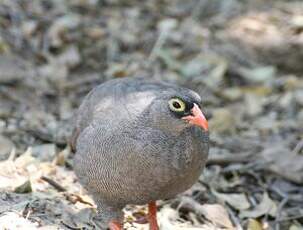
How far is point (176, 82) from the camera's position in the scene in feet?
28.3

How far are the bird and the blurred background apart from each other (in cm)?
52

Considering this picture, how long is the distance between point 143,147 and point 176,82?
3.89 meters

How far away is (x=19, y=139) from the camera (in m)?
6.71

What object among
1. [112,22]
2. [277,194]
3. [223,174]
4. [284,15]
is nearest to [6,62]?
[112,22]

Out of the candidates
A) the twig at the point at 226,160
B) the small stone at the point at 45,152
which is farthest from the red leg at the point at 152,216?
the twig at the point at 226,160

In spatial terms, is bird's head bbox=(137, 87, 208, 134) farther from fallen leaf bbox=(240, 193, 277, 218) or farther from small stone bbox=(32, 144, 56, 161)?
small stone bbox=(32, 144, 56, 161)

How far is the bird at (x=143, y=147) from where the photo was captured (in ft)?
15.7

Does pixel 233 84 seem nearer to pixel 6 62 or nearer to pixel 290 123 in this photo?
pixel 290 123

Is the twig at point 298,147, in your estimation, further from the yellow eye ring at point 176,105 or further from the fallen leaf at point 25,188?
the fallen leaf at point 25,188

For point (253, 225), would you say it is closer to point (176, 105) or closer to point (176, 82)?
point (176, 105)

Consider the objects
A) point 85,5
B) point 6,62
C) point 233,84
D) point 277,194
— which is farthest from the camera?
point 85,5

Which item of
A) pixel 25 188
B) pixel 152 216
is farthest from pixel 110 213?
pixel 25 188

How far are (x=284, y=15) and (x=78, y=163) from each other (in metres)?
5.47

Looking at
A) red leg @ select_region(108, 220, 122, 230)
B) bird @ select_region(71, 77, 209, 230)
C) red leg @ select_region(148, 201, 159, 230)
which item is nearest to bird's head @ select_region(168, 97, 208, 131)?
bird @ select_region(71, 77, 209, 230)
